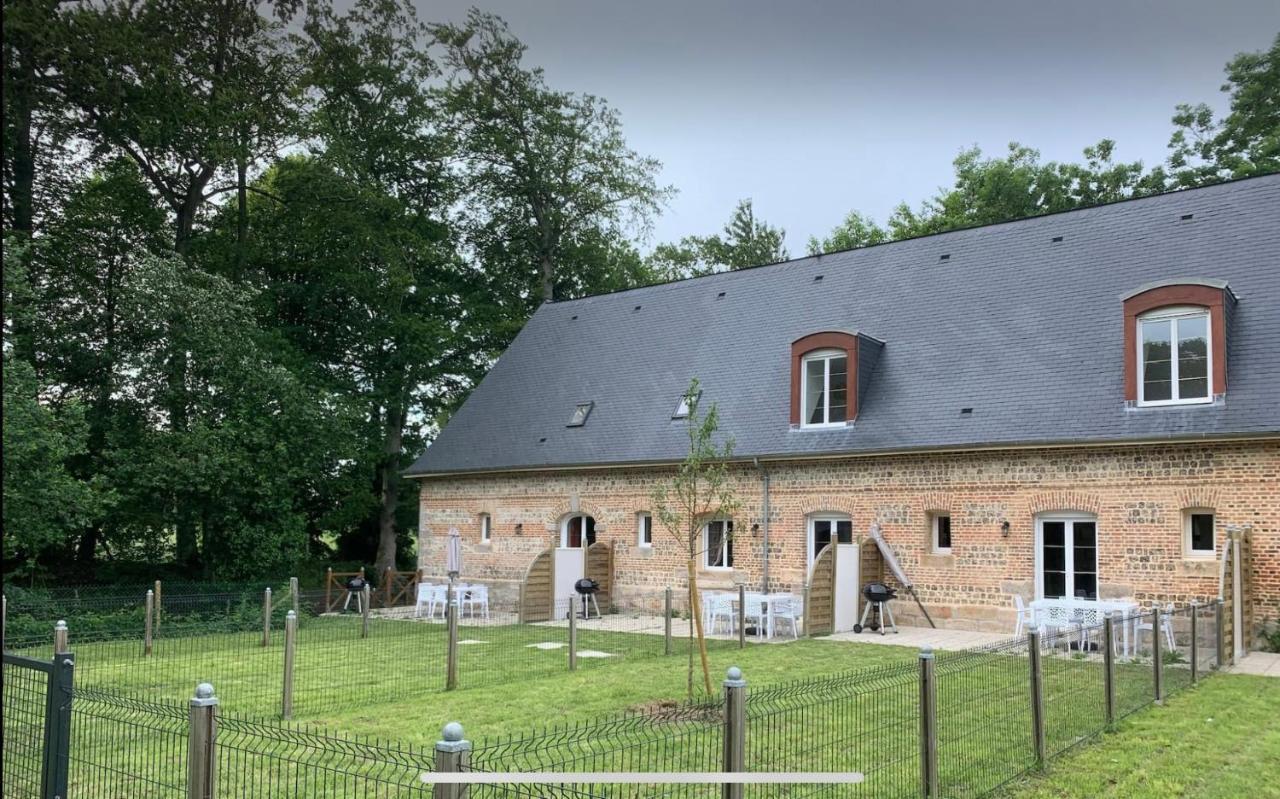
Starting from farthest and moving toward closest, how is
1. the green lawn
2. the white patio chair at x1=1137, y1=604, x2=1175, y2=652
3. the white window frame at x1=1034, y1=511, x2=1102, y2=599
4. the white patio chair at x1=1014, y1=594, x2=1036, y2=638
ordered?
the white window frame at x1=1034, y1=511, x2=1102, y2=599 < the white patio chair at x1=1014, y1=594, x2=1036, y2=638 < the white patio chair at x1=1137, y1=604, x2=1175, y2=652 < the green lawn

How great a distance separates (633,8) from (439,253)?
73.6 ft

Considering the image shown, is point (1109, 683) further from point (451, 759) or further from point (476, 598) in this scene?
point (476, 598)

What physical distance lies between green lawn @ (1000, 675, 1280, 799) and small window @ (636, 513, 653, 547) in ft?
38.9

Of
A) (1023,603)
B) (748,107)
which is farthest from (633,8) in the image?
(1023,603)

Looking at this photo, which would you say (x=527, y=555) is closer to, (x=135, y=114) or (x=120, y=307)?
(x=120, y=307)

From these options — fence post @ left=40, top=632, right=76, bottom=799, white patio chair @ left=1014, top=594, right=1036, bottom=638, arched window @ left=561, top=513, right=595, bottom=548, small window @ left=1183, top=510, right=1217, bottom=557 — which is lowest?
white patio chair @ left=1014, top=594, right=1036, bottom=638

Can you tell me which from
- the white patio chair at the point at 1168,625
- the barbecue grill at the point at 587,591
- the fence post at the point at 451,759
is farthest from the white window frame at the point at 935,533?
the fence post at the point at 451,759

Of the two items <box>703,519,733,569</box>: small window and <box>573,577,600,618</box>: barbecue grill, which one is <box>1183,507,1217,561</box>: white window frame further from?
<box>573,577,600,618</box>: barbecue grill

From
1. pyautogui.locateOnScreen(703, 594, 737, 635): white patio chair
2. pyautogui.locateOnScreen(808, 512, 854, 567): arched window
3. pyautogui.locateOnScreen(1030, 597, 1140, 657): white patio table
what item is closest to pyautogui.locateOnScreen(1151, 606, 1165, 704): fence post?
pyautogui.locateOnScreen(1030, 597, 1140, 657): white patio table

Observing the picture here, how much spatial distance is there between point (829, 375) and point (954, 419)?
2746 mm

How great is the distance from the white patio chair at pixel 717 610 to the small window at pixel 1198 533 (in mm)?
7012

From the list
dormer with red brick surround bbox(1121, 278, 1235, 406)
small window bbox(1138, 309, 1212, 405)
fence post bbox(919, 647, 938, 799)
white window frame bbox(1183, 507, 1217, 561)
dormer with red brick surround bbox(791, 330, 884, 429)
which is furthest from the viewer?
dormer with red brick surround bbox(791, 330, 884, 429)

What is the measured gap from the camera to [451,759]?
12.7ft

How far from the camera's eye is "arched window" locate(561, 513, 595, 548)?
2223cm
